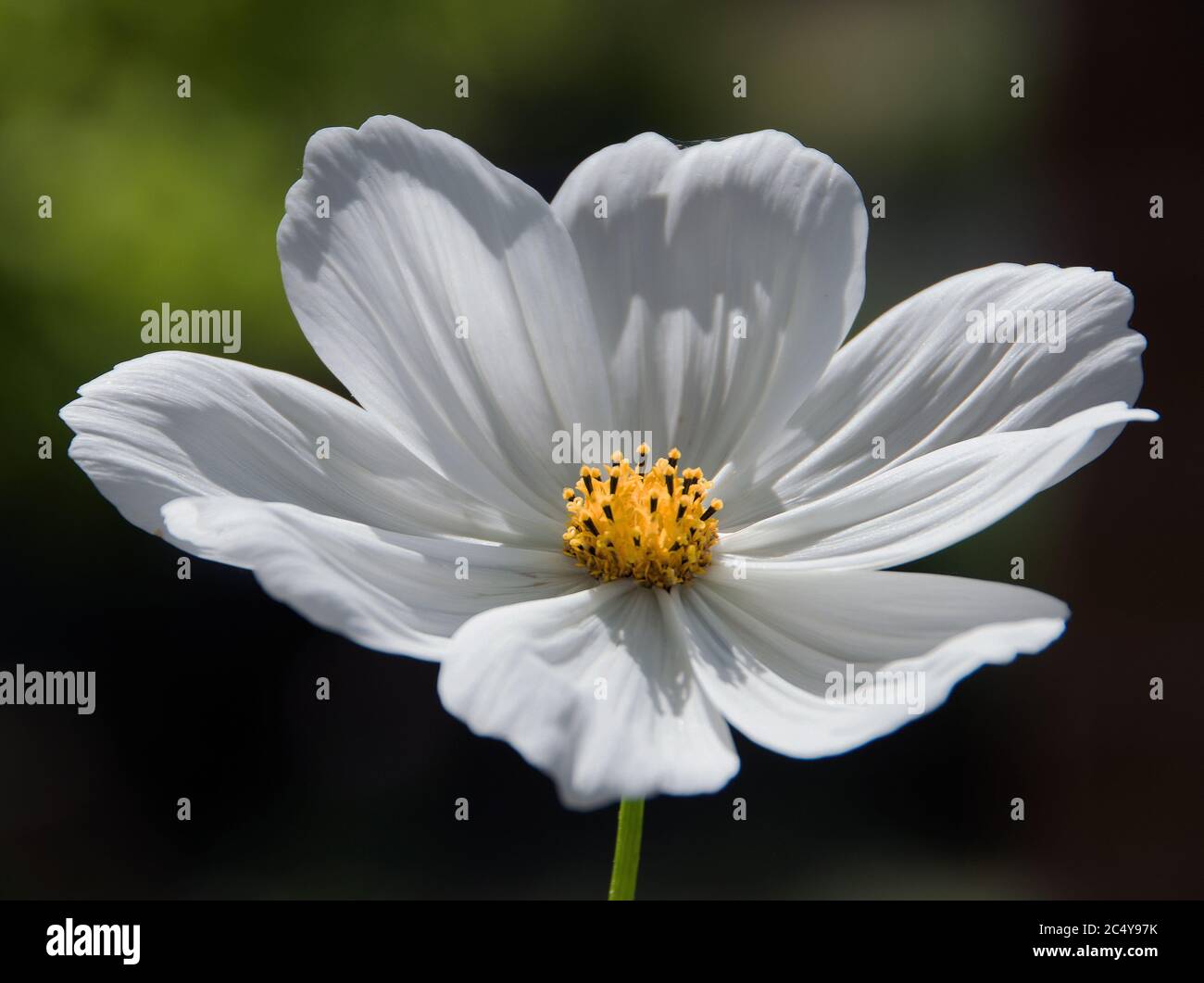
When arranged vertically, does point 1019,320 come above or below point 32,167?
below

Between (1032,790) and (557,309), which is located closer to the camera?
(557,309)

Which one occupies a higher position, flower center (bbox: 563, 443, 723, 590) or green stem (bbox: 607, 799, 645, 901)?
flower center (bbox: 563, 443, 723, 590)

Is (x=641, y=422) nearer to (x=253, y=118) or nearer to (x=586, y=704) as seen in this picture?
(x=586, y=704)

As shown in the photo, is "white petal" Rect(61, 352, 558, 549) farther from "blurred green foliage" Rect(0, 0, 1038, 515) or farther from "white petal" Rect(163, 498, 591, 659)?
"blurred green foliage" Rect(0, 0, 1038, 515)

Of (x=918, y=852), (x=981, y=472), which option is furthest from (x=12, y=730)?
(x=981, y=472)

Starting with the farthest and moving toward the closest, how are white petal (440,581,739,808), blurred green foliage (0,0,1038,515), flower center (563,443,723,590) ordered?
blurred green foliage (0,0,1038,515) < flower center (563,443,723,590) < white petal (440,581,739,808)

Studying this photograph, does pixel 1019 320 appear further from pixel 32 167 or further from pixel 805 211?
pixel 32 167

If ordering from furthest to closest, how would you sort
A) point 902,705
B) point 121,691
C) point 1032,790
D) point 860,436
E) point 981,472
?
point 1032,790, point 121,691, point 860,436, point 981,472, point 902,705

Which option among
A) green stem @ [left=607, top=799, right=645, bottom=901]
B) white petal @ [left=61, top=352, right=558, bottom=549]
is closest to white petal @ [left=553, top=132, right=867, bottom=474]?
white petal @ [left=61, top=352, right=558, bottom=549]
